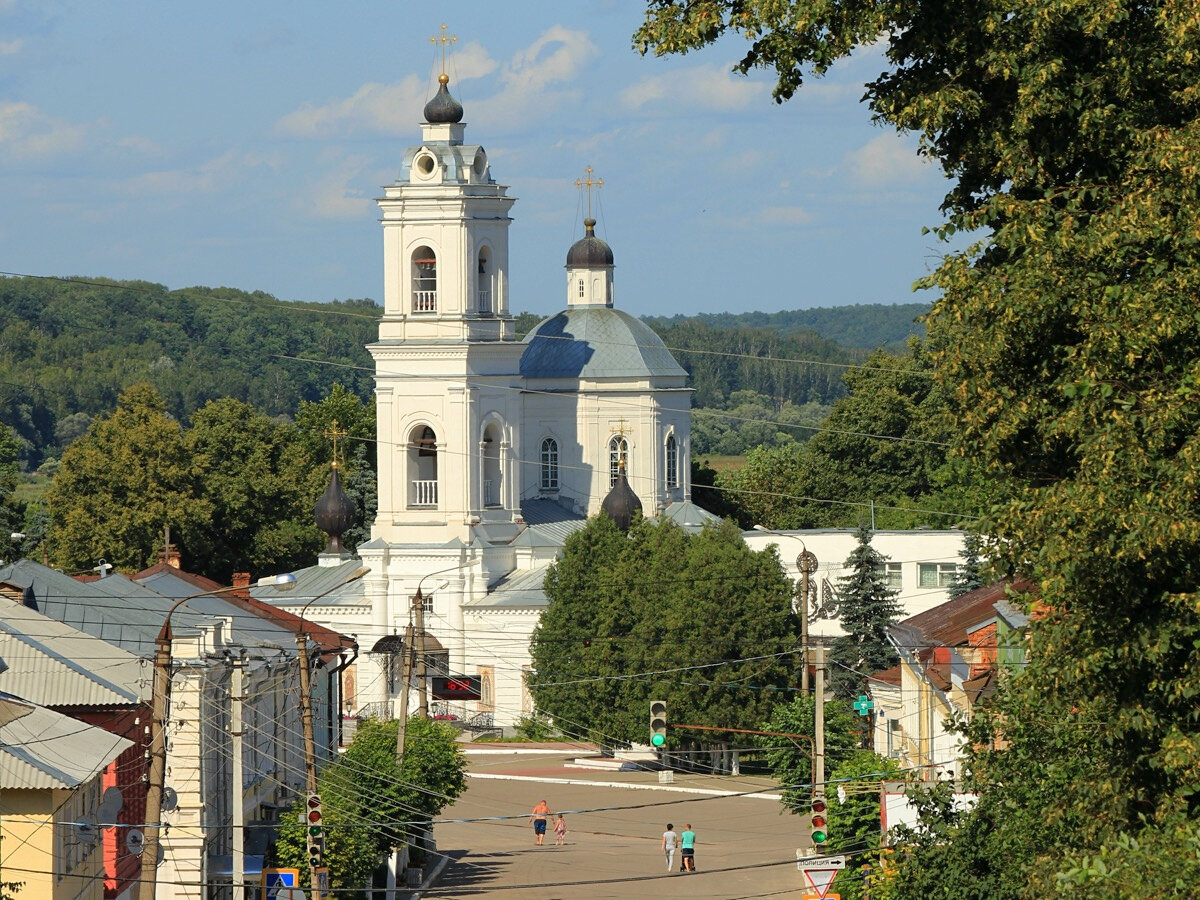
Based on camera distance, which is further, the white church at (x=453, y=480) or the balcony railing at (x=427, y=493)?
the balcony railing at (x=427, y=493)

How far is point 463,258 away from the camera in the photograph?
77.8 meters

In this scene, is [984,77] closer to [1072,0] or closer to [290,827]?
[1072,0]

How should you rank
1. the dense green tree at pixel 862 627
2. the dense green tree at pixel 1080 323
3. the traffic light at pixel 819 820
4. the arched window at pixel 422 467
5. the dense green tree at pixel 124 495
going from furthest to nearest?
the dense green tree at pixel 124 495
the arched window at pixel 422 467
the dense green tree at pixel 862 627
the traffic light at pixel 819 820
the dense green tree at pixel 1080 323

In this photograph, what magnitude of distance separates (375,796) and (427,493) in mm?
39102

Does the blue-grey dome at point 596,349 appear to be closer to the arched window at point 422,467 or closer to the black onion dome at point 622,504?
the black onion dome at point 622,504

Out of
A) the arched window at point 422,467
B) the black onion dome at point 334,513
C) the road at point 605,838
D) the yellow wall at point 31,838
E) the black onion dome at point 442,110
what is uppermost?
the black onion dome at point 442,110

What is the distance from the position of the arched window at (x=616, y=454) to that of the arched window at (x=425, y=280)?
1124 centimetres

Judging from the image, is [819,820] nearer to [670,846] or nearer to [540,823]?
[670,846]

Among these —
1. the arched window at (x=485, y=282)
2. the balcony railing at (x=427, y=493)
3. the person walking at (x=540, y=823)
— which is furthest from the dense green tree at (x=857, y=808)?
the arched window at (x=485, y=282)

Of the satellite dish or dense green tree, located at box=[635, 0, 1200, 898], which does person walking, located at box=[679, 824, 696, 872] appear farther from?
dense green tree, located at box=[635, 0, 1200, 898]

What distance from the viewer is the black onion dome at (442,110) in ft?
261

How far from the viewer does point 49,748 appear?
30.6 m

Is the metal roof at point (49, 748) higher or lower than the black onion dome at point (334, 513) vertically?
lower

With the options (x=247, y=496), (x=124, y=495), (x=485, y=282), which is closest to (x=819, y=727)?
(x=485, y=282)
